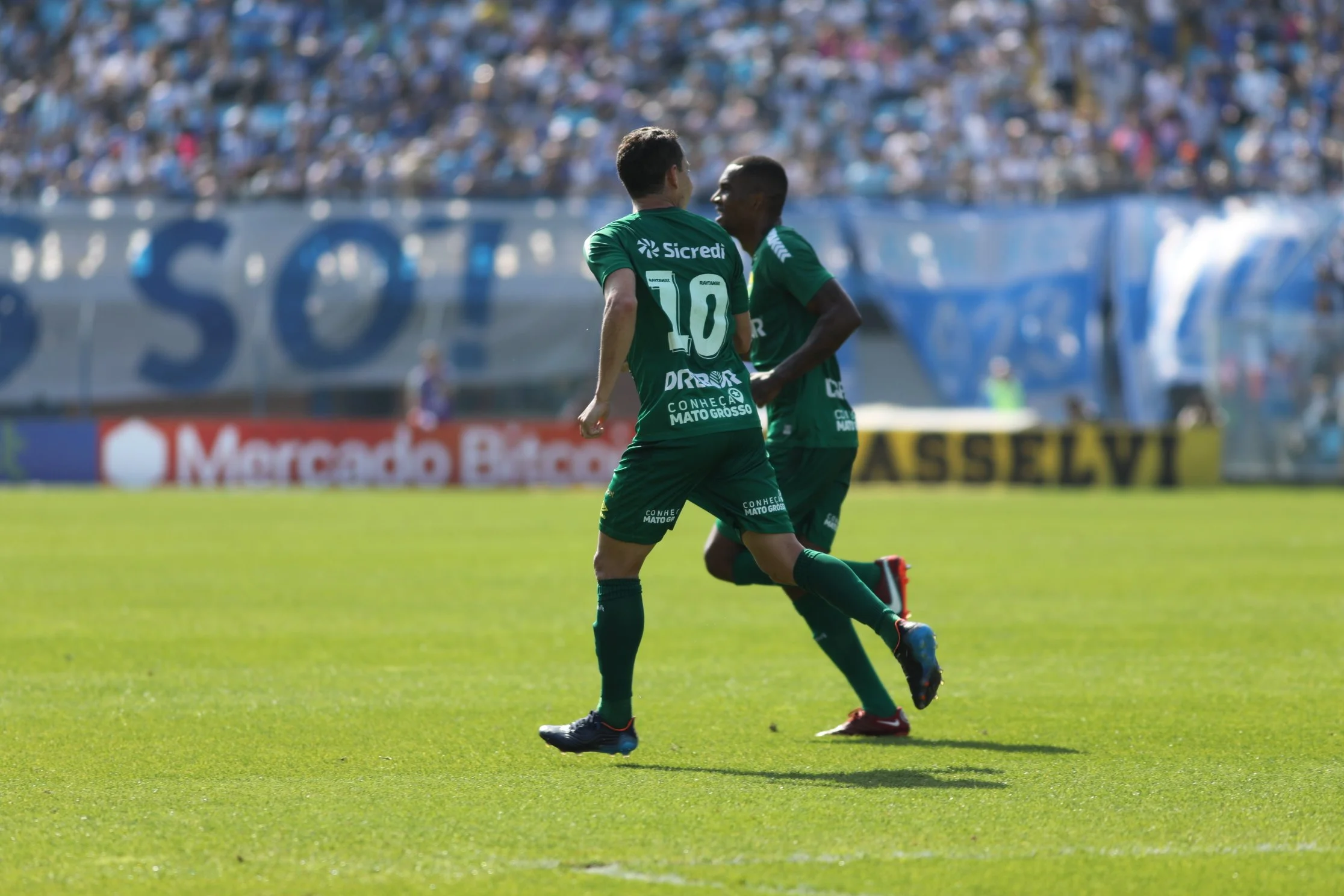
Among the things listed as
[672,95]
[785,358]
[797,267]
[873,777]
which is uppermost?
[672,95]

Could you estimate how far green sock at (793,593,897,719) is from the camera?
684 cm

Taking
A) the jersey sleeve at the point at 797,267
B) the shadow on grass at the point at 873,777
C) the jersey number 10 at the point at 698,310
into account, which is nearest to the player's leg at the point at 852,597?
the shadow on grass at the point at 873,777

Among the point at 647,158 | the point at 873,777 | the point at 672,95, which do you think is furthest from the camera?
the point at 672,95

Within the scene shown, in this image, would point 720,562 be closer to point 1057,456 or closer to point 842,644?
point 842,644

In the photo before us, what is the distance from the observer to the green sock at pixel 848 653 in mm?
6844

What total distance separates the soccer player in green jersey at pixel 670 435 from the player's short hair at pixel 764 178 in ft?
2.87

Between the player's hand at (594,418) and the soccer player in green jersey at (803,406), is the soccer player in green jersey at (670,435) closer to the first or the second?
the player's hand at (594,418)

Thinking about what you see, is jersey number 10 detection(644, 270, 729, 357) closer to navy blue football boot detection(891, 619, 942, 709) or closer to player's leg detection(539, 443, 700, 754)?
player's leg detection(539, 443, 700, 754)

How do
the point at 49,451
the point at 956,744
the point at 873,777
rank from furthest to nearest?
the point at 49,451
the point at 956,744
the point at 873,777

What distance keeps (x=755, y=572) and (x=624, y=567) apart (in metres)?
0.88

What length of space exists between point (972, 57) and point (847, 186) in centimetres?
429

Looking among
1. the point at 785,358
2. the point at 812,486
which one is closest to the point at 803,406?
the point at 785,358

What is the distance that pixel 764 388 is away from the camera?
6820 millimetres

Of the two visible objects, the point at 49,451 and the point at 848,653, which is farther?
the point at 49,451
